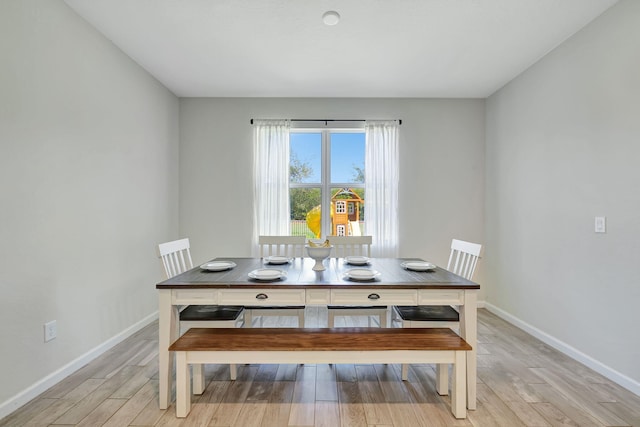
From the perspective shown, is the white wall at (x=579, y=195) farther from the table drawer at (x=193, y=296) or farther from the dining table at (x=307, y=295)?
the table drawer at (x=193, y=296)

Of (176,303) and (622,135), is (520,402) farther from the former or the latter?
(176,303)

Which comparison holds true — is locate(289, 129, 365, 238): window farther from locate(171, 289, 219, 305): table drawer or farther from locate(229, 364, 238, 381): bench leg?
locate(171, 289, 219, 305): table drawer

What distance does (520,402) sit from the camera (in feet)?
6.22

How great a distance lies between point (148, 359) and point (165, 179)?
76.2 inches

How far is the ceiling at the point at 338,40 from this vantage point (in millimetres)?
2188

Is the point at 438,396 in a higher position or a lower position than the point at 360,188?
lower

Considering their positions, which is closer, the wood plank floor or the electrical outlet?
the wood plank floor

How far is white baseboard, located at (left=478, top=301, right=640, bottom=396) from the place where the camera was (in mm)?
2043

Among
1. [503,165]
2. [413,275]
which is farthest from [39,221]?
[503,165]

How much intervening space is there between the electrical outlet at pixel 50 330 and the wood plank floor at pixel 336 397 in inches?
12.8

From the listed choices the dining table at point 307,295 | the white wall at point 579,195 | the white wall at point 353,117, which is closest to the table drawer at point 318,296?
the dining table at point 307,295

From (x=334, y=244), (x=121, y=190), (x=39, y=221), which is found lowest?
(x=334, y=244)

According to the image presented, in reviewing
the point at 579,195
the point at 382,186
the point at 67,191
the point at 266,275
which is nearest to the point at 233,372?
the point at 266,275

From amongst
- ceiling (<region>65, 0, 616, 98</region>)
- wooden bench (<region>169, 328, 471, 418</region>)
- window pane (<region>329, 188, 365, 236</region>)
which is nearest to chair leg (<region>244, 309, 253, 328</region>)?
wooden bench (<region>169, 328, 471, 418</region>)
